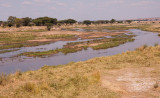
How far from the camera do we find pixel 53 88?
7578 mm

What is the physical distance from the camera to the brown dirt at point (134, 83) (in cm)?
729

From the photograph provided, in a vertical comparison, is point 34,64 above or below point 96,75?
below

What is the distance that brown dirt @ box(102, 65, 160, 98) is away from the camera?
23.9 ft

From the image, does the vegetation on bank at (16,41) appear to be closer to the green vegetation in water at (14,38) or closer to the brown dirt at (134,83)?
the green vegetation in water at (14,38)

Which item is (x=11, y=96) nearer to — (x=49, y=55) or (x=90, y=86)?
(x=90, y=86)

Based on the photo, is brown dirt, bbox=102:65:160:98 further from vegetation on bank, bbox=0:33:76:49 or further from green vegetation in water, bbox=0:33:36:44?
green vegetation in water, bbox=0:33:36:44

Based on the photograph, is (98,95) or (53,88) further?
Result: (53,88)

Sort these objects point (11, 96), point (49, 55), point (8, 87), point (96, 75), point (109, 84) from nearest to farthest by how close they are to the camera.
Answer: point (11, 96), point (8, 87), point (109, 84), point (96, 75), point (49, 55)

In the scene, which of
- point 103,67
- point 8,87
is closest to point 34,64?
point 103,67

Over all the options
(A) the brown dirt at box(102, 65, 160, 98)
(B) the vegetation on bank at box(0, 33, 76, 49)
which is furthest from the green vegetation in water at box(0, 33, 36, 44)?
(A) the brown dirt at box(102, 65, 160, 98)

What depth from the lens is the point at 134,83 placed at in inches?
338

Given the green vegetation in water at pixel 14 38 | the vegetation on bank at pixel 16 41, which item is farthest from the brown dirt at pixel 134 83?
the green vegetation in water at pixel 14 38

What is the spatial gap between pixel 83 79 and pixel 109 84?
1.29 meters

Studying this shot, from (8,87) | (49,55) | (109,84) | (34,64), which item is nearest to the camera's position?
(8,87)
